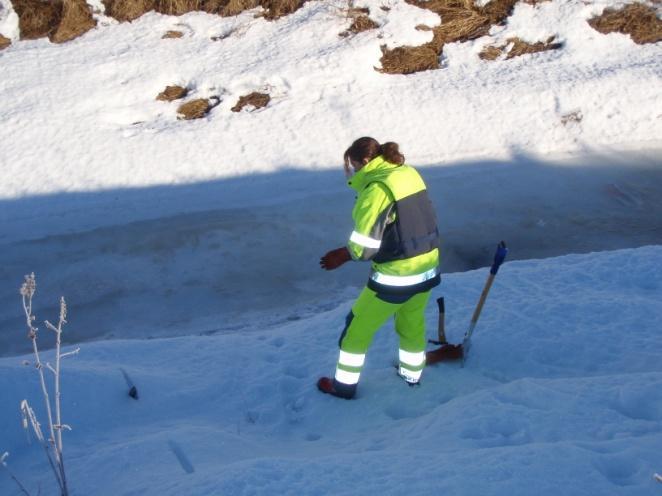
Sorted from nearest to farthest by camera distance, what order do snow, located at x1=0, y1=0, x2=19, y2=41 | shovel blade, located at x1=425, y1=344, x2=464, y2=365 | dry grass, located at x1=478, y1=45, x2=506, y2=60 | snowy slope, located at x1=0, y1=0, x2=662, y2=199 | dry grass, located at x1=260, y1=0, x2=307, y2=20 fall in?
shovel blade, located at x1=425, y1=344, x2=464, y2=365
snowy slope, located at x1=0, y1=0, x2=662, y2=199
dry grass, located at x1=478, y1=45, x2=506, y2=60
snow, located at x1=0, y1=0, x2=19, y2=41
dry grass, located at x1=260, y1=0, x2=307, y2=20

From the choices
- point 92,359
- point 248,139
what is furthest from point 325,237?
point 92,359

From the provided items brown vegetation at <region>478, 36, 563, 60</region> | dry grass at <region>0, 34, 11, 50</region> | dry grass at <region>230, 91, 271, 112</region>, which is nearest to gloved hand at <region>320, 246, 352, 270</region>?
A: dry grass at <region>230, 91, 271, 112</region>

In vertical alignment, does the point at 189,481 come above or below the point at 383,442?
above

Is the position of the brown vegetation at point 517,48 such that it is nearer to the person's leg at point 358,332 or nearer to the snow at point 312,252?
the snow at point 312,252

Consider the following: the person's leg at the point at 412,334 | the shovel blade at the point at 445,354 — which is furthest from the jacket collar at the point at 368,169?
the shovel blade at the point at 445,354

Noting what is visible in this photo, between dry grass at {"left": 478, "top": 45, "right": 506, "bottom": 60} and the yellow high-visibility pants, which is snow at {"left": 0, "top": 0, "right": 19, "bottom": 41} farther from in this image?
the yellow high-visibility pants

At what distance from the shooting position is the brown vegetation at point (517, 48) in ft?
33.4

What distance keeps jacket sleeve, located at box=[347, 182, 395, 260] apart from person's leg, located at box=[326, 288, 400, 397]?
377 millimetres

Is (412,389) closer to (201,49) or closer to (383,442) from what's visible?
(383,442)

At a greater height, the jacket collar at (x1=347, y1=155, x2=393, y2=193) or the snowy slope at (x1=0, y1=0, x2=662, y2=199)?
the jacket collar at (x1=347, y1=155, x2=393, y2=193)

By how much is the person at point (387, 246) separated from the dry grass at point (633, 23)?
8243 mm

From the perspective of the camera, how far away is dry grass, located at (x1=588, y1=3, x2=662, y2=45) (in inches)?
408

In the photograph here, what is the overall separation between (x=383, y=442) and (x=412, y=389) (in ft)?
2.47

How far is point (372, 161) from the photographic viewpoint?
354 cm
